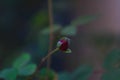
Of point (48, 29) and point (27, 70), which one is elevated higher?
point (48, 29)

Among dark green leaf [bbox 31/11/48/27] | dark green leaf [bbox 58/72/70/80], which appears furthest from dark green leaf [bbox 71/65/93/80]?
dark green leaf [bbox 31/11/48/27]

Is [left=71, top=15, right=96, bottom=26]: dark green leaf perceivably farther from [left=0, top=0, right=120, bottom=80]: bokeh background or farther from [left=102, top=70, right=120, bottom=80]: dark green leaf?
[left=102, top=70, right=120, bottom=80]: dark green leaf

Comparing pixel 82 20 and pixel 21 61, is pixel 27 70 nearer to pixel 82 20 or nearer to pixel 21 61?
pixel 21 61

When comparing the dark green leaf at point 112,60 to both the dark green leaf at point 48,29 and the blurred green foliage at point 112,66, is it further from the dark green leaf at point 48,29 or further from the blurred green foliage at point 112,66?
the dark green leaf at point 48,29

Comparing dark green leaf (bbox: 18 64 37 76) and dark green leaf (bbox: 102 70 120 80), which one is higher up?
dark green leaf (bbox: 18 64 37 76)

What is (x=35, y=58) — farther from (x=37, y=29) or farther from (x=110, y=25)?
(x=110, y=25)

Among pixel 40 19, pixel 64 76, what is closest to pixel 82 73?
pixel 64 76

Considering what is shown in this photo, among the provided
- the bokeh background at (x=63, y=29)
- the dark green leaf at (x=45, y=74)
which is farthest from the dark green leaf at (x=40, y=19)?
the dark green leaf at (x=45, y=74)
